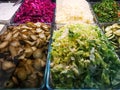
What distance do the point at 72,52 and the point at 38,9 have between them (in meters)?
1.48

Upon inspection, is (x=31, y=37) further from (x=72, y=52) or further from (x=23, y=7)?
(x=23, y=7)

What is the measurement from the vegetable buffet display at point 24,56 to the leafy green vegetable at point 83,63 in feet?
0.44

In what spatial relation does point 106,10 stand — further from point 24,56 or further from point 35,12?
point 24,56

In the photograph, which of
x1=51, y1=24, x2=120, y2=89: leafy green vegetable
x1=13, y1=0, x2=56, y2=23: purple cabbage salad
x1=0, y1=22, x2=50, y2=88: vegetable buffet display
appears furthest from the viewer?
x1=13, y1=0, x2=56, y2=23: purple cabbage salad

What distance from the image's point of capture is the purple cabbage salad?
2973mm

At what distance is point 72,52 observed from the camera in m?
1.81

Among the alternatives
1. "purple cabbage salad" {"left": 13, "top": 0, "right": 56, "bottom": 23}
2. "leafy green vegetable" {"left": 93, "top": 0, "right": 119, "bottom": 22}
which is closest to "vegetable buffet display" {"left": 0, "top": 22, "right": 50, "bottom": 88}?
"purple cabbage salad" {"left": 13, "top": 0, "right": 56, "bottom": 23}

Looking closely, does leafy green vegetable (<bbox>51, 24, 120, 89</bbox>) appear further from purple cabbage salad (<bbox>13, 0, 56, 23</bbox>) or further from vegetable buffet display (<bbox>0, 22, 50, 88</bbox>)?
purple cabbage salad (<bbox>13, 0, 56, 23</bbox>)

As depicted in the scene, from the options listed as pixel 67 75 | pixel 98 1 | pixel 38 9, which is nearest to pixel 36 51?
pixel 67 75

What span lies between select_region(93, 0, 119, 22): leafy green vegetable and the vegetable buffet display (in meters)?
0.92

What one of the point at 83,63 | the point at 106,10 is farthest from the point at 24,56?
the point at 106,10

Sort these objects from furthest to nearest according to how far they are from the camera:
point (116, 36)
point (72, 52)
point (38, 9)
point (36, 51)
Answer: point (38, 9), point (116, 36), point (36, 51), point (72, 52)

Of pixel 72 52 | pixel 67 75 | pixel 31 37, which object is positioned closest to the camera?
pixel 67 75

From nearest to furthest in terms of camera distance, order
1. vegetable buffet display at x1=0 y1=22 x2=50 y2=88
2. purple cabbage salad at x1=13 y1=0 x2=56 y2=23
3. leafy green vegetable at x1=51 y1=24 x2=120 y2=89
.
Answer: leafy green vegetable at x1=51 y1=24 x2=120 y2=89
vegetable buffet display at x1=0 y1=22 x2=50 y2=88
purple cabbage salad at x1=13 y1=0 x2=56 y2=23
